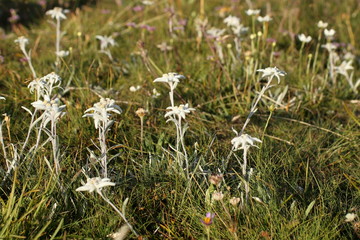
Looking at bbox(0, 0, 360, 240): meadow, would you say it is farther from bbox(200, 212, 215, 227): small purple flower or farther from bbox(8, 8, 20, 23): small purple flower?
bbox(8, 8, 20, 23): small purple flower

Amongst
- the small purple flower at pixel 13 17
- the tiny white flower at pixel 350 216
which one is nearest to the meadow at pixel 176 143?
the tiny white flower at pixel 350 216

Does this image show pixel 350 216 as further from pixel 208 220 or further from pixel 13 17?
pixel 13 17

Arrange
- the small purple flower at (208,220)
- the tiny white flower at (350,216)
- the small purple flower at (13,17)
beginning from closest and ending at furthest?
the small purple flower at (208,220), the tiny white flower at (350,216), the small purple flower at (13,17)

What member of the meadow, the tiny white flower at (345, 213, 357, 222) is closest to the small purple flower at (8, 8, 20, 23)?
→ the meadow

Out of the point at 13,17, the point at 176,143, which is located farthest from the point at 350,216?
the point at 13,17

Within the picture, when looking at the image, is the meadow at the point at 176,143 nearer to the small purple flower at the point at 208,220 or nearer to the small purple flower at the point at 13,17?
the small purple flower at the point at 208,220

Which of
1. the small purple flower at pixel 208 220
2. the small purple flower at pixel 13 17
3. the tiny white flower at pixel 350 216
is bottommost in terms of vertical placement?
the tiny white flower at pixel 350 216

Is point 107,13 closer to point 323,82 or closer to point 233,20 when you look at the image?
point 233,20

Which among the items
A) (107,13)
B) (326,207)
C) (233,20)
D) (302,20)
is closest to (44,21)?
(107,13)
